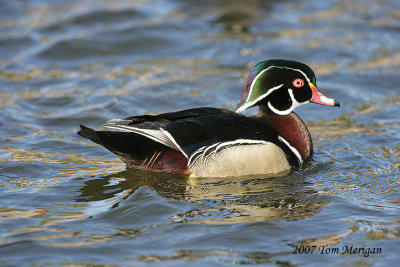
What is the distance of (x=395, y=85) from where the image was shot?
427 inches

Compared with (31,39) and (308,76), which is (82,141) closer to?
(308,76)

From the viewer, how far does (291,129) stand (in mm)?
7836

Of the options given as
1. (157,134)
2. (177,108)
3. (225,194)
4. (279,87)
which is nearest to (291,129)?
(279,87)

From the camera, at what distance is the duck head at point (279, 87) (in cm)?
769

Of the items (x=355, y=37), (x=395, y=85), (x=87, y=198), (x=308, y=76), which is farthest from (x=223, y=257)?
(x=355, y=37)

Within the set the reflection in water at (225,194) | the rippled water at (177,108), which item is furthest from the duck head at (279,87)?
the reflection in water at (225,194)

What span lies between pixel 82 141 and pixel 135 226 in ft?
9.46

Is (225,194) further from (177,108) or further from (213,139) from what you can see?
(177,108)

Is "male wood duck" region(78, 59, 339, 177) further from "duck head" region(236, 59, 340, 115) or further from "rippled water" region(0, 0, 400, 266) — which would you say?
"rippled water" region(0, 0, 400, 266)

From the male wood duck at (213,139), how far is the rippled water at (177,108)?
0.17 m

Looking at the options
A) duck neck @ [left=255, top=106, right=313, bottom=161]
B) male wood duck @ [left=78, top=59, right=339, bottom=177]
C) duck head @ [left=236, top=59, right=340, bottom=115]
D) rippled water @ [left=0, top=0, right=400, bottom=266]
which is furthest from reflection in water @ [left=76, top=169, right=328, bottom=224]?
duck head @ [left=236, top=59, right=340, bottom=115]

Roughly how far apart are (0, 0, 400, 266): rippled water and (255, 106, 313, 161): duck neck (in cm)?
29

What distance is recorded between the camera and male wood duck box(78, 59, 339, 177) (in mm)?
7121

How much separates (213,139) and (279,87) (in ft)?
3.76
